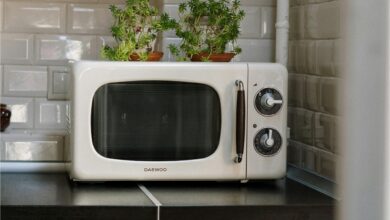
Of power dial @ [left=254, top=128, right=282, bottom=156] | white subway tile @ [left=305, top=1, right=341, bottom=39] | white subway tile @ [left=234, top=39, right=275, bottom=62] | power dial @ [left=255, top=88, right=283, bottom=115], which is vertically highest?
white subway tile @ [left=305, top=1, right=341, bottom=39]

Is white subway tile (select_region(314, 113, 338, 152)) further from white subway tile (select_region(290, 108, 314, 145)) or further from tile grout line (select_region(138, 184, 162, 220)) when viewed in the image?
tile grout line (select_region(138, 184, 162, 220))

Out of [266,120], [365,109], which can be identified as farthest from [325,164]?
[365,109]

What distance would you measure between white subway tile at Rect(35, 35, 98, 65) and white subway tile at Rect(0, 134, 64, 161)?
223 mm

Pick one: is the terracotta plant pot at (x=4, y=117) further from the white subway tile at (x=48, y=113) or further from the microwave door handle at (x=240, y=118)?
the microwave door handle at (x=240, y=118)

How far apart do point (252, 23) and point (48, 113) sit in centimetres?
56

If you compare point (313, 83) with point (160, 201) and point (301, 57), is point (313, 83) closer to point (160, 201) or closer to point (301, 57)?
point (301, 57)

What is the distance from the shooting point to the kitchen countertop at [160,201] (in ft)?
3.81

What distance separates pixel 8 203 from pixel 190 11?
0.62 metres

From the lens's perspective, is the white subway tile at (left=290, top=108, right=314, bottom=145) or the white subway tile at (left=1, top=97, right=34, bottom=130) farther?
the white subway tile at (left=1, top=97, right=34, bottom=130)

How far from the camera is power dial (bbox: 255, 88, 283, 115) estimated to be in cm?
139

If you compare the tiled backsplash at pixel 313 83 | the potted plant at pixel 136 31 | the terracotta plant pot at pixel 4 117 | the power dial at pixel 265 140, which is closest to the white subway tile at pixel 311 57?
the tiled backsplash at pixel 313 83

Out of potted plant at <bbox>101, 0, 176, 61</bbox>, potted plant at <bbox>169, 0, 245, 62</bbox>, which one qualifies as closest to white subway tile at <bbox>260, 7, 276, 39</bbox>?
potted plant at <bbox>169, 0, 245, 62</bbox>

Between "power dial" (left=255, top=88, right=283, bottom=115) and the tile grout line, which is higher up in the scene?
"power dial" (left=255, top=88, right=283, bottom=115)

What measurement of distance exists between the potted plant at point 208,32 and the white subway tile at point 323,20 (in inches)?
6.5
